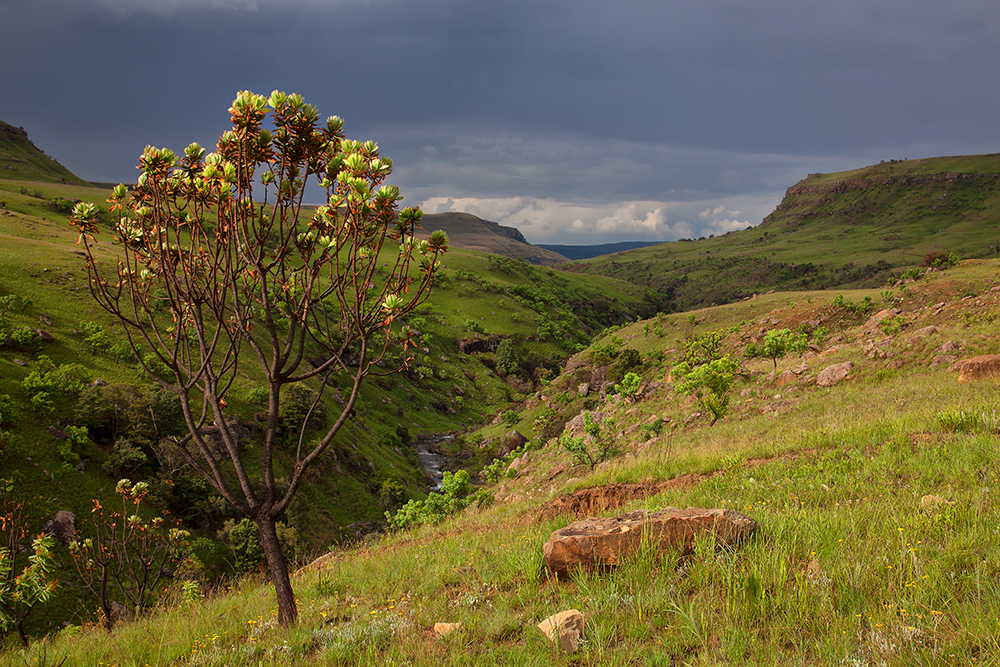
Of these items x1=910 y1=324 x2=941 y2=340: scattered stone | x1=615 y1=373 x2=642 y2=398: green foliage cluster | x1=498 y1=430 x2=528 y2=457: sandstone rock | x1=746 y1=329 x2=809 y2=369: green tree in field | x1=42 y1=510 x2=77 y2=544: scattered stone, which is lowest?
x1=498 y1=430 x2=528 y2=457: sandstone rock

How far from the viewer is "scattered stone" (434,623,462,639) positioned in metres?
4.51

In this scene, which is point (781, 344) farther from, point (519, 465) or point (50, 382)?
point (50, 382)

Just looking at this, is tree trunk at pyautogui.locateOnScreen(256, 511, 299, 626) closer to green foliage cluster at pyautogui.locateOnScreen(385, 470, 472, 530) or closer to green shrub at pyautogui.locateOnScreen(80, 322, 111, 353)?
green foliage cluster at pyautogui.locateOnScreen(385, 470, 472, 530)

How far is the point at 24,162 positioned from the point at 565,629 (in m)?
239

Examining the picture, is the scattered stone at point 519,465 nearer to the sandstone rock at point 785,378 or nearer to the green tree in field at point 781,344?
the sandstone rock at point 785,378

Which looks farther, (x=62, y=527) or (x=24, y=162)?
(x=24, y=162)

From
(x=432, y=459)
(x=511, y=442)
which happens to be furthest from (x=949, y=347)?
(x=432, y=459)

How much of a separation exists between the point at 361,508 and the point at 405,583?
113 feet

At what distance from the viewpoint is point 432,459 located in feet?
193

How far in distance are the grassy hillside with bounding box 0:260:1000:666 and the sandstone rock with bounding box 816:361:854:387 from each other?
23.3 ft

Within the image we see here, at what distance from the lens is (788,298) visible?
60500mm

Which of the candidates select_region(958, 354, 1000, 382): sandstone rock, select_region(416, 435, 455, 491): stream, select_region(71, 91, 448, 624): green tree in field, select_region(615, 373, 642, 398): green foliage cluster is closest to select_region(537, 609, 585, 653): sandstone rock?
select_region(71, 91, 448, 624): green tree in field

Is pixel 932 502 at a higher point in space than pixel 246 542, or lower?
higher

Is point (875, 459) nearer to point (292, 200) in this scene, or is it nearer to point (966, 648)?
point (966, 648)
